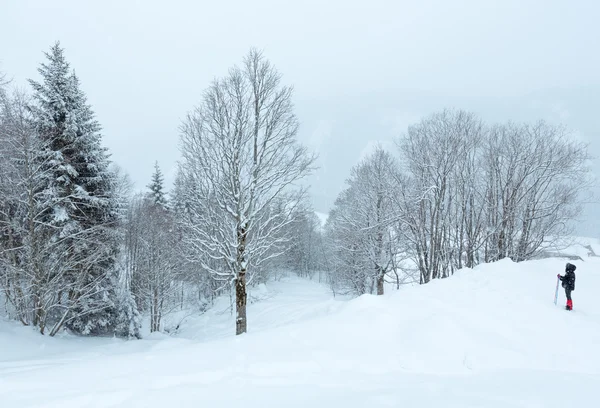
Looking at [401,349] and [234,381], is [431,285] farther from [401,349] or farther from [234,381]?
[234,381]

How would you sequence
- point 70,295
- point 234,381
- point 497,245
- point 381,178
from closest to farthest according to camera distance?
point 234,381 < point 70,295 < point 497,245 < point 381,178

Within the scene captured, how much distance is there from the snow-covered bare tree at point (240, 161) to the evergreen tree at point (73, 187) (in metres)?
6.74

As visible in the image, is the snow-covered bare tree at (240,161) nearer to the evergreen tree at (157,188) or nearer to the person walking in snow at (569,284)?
the person walking in snow at (569,284)

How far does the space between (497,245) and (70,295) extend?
2383 centimetres

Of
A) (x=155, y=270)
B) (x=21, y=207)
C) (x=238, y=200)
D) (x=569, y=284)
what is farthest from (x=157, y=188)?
(x=569, y=284)

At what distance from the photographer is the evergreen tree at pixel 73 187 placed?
43.9 feet

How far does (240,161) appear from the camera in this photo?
32.7ft

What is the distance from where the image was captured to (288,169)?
1052 cm

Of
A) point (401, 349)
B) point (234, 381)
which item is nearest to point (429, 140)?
point (401, 349)

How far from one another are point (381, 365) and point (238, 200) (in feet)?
21.2

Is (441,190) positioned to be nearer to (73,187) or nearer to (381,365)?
(381,365)

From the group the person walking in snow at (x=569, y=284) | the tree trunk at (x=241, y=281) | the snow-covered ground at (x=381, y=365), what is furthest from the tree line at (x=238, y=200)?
the person walking in snow at (x=569, y=284)

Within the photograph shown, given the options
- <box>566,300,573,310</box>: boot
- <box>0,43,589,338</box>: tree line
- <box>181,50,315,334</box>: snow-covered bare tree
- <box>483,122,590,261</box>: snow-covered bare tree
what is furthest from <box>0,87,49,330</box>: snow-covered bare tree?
<box>483,122,590,261</box>: snow-covered bare tree

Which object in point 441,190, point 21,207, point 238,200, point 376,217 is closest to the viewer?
point 238,200
